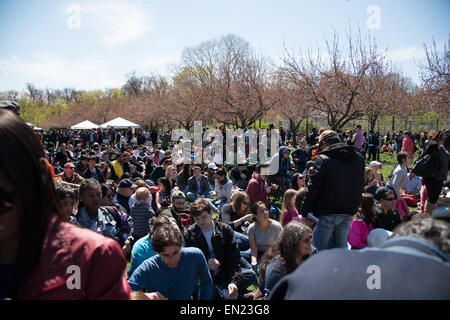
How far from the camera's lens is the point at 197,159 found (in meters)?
11.5

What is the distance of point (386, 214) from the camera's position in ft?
15.5

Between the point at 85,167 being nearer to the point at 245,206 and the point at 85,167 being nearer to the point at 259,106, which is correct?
the point at 245,206

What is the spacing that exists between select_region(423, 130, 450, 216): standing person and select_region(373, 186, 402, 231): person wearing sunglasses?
168 centimetres

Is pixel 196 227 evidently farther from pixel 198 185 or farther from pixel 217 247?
pixel 198 185

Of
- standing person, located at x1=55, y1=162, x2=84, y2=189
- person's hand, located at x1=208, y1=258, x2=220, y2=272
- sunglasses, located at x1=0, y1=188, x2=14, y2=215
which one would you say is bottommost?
person's hand, located at x1=208, y1=258, x2=220, y2=272

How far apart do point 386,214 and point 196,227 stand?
2.83 meters

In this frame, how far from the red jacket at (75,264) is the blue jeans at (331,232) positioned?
323cm

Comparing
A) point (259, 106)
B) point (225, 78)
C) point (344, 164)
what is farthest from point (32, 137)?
point (225, 78)

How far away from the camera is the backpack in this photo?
575 centimetres

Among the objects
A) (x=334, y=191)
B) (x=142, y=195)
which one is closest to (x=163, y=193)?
(x=142, y=195)

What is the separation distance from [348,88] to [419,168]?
9.50 meters

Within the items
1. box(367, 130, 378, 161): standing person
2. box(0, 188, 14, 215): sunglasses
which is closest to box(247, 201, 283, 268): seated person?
box(0, 188, 14, 215): sunglasses

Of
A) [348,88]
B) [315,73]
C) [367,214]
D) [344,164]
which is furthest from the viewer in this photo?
[315,73]

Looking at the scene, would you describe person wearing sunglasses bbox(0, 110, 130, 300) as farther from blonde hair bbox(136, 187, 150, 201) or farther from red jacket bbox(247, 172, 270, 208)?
red jacket bbox(247, 172, 270, 208)
